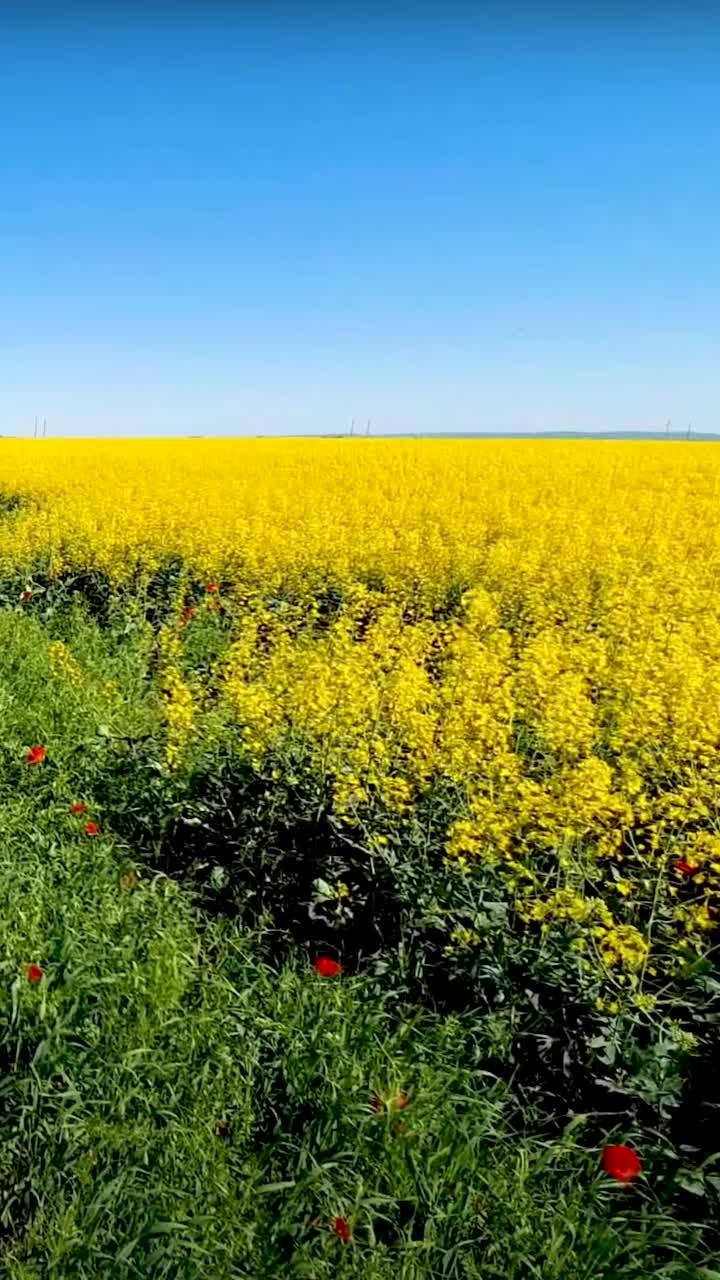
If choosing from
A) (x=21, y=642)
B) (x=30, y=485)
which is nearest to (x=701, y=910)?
(x=21, y=642)

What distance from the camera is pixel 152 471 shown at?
18.3 meters

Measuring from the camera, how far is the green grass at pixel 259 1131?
2.25 m

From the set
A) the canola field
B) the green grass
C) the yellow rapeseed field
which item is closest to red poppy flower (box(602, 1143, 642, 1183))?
the canola field

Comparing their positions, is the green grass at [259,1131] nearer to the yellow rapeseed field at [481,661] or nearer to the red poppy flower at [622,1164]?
the red poppy flower at [622,1164]

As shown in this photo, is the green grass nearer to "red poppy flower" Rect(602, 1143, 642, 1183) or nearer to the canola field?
the canola field

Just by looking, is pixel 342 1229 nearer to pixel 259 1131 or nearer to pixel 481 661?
pixel 259 1131

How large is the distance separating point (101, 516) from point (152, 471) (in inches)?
300

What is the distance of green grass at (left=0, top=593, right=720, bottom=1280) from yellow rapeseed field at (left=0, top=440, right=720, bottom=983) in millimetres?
535

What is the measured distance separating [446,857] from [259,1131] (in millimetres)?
1274

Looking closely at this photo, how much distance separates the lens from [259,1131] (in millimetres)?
2613

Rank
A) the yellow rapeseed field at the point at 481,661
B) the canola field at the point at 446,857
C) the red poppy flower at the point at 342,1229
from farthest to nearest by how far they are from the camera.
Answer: the yellow rapeseed field at the point at 481,661
the canola field at the point at 446,857
the red poppy flower at the point at 342,1229

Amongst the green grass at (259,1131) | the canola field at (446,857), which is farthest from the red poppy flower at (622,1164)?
the green grass at (259,1131)

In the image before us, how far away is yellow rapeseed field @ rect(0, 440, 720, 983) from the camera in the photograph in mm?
3545

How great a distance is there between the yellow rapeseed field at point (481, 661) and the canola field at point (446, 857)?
32 millimetres
